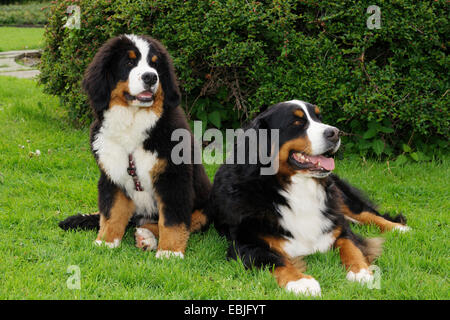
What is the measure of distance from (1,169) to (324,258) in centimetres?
352

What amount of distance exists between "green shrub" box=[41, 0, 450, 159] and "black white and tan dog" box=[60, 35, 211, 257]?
5.79ft

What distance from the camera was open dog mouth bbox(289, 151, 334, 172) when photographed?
3139mm

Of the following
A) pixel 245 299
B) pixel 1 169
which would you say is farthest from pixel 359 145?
pixel 1 169

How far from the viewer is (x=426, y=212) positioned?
13.9 feet

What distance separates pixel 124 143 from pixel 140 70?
20.1 inches

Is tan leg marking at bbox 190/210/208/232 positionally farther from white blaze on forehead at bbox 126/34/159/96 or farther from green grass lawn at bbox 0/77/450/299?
white blaze on forehead at bbox 126/34/159/96

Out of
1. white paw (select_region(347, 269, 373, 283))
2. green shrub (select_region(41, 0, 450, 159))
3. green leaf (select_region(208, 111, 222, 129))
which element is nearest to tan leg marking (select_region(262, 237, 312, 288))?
white paw (select_region(347, 269, 373, 283))

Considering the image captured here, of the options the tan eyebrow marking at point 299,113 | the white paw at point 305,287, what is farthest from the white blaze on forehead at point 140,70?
the white paw at point 305,287

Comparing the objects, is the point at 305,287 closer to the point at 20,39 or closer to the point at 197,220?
the point at 197,220

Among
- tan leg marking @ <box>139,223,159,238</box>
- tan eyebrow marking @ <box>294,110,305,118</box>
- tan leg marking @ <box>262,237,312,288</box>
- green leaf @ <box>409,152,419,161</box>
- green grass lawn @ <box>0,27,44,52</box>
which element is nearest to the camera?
tan leg marking @ <box>262,237,312,288</box>

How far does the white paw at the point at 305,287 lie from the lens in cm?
272

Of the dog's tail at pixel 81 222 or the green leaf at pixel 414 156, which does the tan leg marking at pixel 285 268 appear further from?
the green leaf at pixel 414 156

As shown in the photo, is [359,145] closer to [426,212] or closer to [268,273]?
[426,212]

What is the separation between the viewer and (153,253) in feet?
11.0
